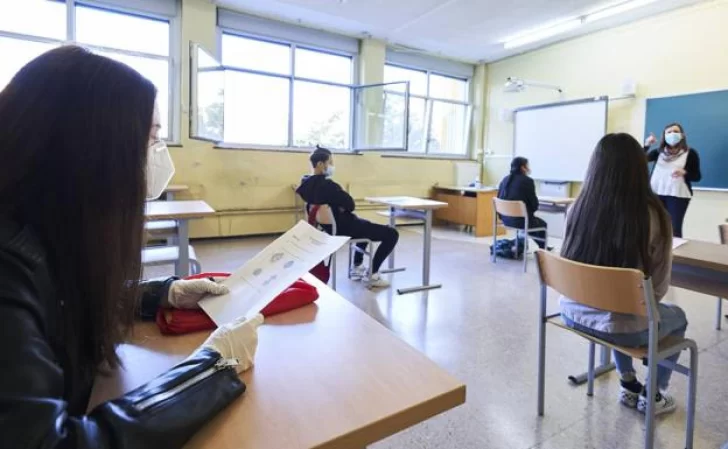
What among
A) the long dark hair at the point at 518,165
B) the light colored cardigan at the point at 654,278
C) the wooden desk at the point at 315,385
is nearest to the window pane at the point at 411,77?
the long dark hair at the point at 518,165

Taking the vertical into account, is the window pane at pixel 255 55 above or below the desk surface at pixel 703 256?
above

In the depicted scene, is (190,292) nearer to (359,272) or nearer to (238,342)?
(238,342)

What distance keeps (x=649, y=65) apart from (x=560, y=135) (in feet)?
4.38

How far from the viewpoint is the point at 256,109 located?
576 centimetres

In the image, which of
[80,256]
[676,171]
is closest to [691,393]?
[80,256]

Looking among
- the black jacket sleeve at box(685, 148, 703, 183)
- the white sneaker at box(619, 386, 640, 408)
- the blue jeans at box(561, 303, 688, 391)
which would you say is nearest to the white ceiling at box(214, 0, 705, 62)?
the black jacket sleeve at box(685, 148, 703, 183)

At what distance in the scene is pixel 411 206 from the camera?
3.35 meters

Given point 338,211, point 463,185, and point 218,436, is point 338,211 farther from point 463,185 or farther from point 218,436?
point 463,185

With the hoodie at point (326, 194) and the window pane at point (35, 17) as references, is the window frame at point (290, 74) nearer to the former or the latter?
the window pane at point (35, 17)

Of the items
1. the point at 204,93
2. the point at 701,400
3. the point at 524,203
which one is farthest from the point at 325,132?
the point at 701,400

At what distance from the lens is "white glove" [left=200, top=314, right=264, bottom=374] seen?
636 mm

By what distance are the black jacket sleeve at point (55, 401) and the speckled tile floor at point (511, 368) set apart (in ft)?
3.98

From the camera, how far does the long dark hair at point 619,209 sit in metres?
1.49

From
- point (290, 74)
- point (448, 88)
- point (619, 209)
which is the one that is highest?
point (448, 88)
